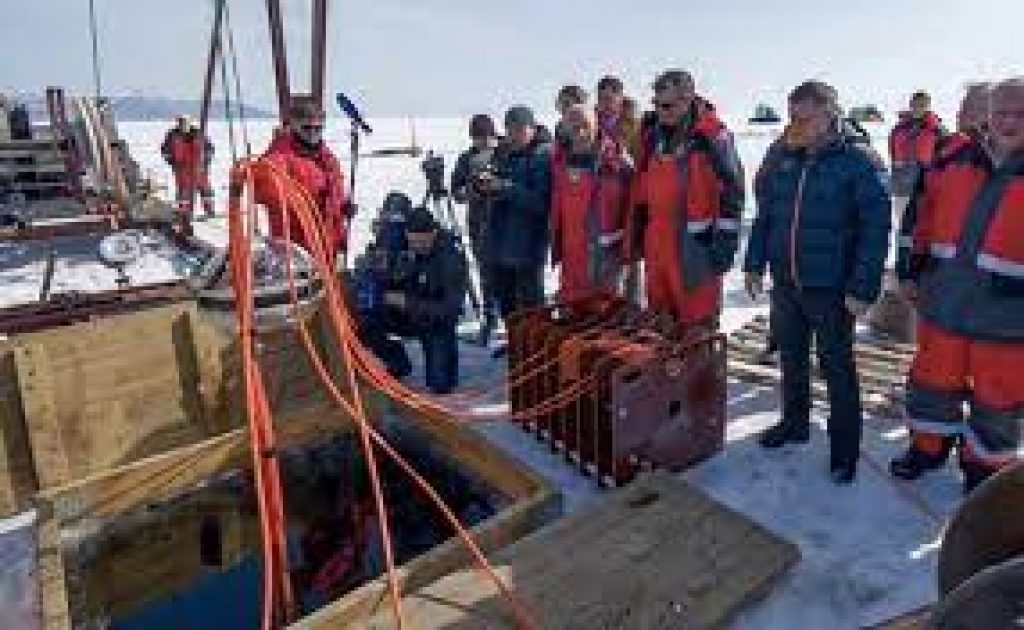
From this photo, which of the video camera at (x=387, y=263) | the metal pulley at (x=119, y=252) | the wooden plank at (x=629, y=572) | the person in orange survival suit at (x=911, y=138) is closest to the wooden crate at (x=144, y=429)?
the wooden plank at (x=629, y=572)

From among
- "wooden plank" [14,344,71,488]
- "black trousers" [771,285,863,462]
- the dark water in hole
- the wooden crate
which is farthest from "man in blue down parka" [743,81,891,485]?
"wooden plank" [14,344,71,488]

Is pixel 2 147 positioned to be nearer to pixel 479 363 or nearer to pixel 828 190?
pixel 479 363

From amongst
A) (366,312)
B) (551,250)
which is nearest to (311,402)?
(366,312)

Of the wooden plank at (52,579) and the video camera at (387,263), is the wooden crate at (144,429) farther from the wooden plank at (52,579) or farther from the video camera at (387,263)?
the video camera at (387,263)

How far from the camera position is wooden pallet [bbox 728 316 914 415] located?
220 inches

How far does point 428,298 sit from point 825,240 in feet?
8.58

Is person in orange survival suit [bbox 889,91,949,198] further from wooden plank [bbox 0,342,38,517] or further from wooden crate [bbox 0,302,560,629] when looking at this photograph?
wooden plank [bbox 0,342,38,517]

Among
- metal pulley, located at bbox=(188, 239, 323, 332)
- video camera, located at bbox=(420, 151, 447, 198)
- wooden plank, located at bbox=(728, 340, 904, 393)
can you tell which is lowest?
wooden plank, located at bbox=(728, 340, 904, 393)

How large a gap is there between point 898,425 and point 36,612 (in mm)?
4398

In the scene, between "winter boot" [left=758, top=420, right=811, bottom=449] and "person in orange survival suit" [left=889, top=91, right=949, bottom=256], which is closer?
"winter boot" [left=758, top=420, right=811, bottom=449]

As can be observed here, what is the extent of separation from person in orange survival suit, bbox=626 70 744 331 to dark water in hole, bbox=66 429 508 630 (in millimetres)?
1607

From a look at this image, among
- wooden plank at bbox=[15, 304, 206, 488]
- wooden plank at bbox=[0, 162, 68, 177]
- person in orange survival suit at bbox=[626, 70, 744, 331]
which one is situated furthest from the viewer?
wooden plank at bbox=[0, 162, 68, 177]

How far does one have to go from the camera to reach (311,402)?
5.70 meters

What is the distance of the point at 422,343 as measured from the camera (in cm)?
623
